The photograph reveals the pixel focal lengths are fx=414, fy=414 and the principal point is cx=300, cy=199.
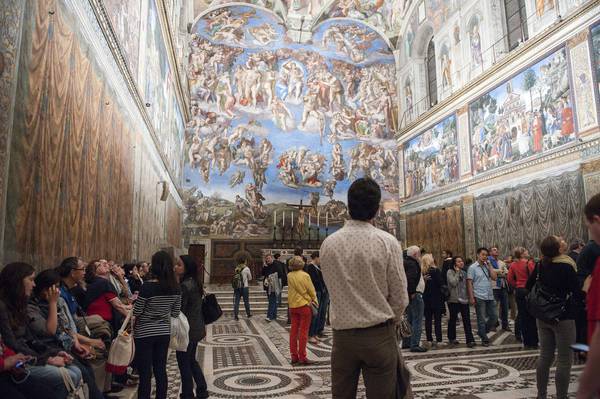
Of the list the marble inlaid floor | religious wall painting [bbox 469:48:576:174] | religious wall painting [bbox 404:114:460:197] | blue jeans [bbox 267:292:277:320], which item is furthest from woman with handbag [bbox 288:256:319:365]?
religious wall painting [bbox 404:114:460:197]

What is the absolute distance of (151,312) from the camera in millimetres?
3887

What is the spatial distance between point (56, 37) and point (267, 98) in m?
18.6

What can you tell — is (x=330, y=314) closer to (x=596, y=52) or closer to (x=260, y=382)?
(x=260, y=382)

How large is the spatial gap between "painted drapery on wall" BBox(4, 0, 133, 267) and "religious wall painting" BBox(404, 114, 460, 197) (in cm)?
1439

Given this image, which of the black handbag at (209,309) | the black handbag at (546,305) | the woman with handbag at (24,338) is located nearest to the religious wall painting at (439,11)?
the black handbag at (546,305)

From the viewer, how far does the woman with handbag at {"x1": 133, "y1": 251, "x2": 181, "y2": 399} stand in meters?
3.86

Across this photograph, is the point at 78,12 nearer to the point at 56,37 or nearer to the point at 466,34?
the point at 56,37

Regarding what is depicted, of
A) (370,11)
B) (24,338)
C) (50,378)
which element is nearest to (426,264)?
(50,378)

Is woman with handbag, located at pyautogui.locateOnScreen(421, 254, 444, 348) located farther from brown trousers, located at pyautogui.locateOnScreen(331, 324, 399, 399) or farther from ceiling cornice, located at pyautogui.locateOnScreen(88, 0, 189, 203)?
ceiling cornice, located at pyautogui.locateOnScreen(88, 0, 189, 203)

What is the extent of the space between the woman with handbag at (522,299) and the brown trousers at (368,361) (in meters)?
5.90

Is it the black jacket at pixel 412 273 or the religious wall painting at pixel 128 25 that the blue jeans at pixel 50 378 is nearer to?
the black jacket at pixel 412 273

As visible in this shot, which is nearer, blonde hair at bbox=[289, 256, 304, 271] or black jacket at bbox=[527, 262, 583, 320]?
black jacket at bbox=[527, 262, 583, 320]

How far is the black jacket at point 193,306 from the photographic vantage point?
450 cm

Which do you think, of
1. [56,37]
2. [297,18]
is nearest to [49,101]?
[56,37]
